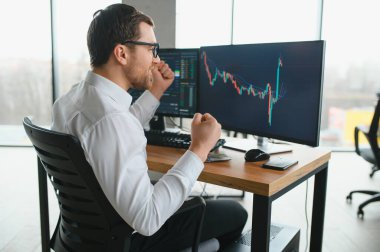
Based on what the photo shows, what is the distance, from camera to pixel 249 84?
1.76 metres

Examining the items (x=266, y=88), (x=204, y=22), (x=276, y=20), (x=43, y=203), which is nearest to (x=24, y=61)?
(x=204, y=22)

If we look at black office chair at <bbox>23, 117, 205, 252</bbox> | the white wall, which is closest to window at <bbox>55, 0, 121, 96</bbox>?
the white wall

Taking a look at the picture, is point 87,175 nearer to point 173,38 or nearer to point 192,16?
point 173,38

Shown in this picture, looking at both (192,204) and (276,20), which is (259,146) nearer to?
(192,204)

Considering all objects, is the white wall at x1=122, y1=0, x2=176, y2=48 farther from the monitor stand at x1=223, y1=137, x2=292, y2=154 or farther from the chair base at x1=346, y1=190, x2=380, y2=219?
the chair base at x1=346, y1=190, x2=380, y2=219

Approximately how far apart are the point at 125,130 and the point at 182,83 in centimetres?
111

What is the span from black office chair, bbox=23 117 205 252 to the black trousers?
15 cm

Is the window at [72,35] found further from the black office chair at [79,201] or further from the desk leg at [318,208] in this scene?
the black office chair at [79,201]

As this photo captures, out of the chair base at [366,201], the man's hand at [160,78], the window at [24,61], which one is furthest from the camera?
the window at [24,61]

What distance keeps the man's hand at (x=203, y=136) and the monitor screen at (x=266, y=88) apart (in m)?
0.50

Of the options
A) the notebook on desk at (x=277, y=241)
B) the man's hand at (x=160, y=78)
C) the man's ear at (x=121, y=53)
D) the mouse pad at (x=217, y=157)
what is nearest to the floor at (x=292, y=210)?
the notebook on desk at (x=277, y=241)

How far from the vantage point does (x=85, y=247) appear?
115cm

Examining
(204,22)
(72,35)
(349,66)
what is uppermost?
(204,22)

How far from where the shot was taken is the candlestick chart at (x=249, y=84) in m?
1.64
